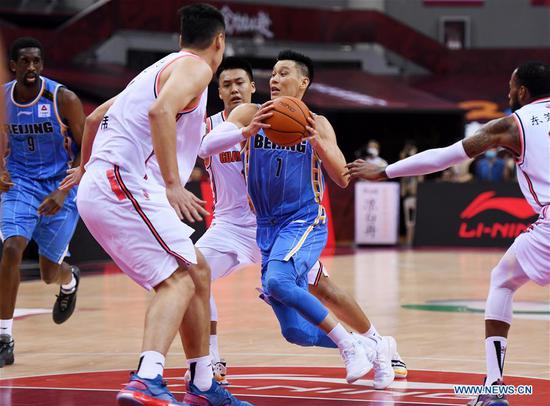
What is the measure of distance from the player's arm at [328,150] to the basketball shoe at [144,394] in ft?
6.33

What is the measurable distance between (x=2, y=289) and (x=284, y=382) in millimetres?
2442

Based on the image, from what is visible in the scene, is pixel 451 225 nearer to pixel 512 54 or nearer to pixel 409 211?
pixel 409 211

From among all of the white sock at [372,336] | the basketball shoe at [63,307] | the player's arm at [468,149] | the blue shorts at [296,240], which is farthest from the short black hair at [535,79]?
the basketball shoe at [63,307]

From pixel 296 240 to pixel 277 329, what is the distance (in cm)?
314

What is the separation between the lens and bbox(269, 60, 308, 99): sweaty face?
7.20m

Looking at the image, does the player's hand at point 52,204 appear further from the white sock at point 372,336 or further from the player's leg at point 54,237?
the white sock at point 372,336

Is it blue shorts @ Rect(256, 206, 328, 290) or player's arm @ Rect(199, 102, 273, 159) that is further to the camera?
blue shorts @ Rect(256, 206, 328, 290)

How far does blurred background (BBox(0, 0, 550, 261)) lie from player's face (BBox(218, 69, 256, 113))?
9536mm

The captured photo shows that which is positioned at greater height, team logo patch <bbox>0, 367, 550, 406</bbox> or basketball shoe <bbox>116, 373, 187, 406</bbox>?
basketball shoe <bbox>116, 373, 187, 406</bbox>

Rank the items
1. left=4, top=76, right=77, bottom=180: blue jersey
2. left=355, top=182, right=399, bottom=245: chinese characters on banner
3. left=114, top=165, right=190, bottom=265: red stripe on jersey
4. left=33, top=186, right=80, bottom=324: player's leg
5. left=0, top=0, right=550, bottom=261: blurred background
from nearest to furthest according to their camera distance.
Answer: left=114, top=165, right=190, bottom=265: red stripe on jersey → left=4, top=76, right=77, bottom=180: blue jersey → left=33, top=186, right=80, bottom=324: player's leg → left=0, top=0, right=550, bottom=261: blurred background → left=355, top=182, right=399, bottom=245: chinese characters on banner

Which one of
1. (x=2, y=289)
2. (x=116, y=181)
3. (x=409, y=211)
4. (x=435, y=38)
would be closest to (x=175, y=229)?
(x=116, y=181)

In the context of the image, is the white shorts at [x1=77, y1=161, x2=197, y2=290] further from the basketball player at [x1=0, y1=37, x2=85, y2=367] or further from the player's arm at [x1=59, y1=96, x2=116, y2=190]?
the basketball player at [x1=0, y1=37, x2=85, y2=367]

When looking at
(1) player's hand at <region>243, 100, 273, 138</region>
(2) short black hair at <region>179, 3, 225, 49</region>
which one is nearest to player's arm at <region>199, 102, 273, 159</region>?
(1) player's hand at <region>243, 100, 273, 138</region>

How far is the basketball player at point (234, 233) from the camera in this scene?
709cm
